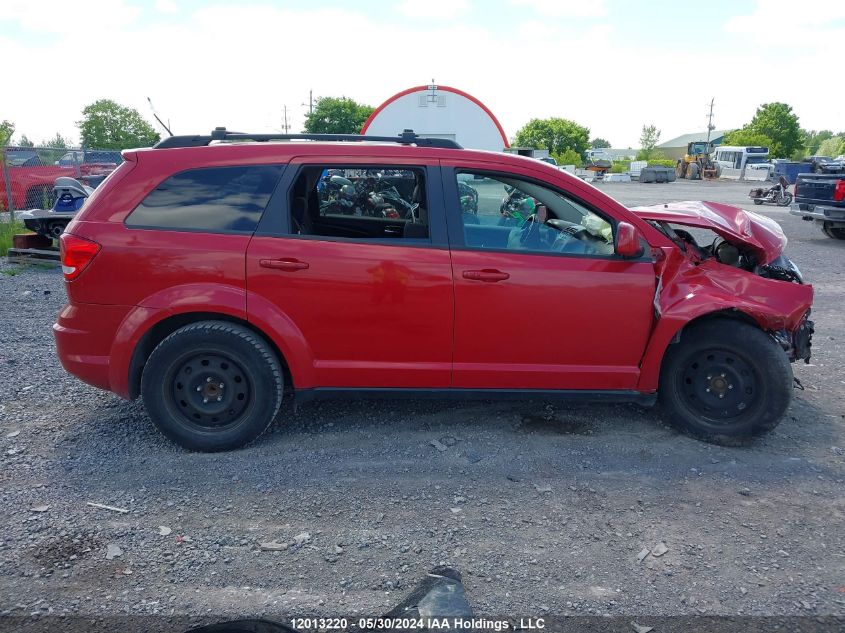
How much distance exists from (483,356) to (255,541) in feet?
5.77

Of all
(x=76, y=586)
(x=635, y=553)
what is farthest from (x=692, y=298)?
(x=76, y=586)

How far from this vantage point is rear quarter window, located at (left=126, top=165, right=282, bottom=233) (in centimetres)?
411

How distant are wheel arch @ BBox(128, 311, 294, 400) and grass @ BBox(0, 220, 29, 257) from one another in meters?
8.72

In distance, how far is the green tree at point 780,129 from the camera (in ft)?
265

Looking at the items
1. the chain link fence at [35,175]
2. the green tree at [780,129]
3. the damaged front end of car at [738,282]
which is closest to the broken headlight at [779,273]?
the damaged front end of car at [738,282]

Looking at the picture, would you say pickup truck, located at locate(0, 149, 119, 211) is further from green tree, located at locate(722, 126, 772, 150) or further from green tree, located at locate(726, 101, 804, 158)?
green tree, located at locate(726, 101, 804, 158)

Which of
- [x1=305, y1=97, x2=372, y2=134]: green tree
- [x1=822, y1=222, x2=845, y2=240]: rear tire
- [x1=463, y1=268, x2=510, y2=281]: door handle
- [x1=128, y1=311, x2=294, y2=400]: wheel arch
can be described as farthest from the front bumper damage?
[x1=305, y1=97, x2=372, y2=134]: green tree

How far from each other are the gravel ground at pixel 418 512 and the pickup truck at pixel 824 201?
34.7 feet

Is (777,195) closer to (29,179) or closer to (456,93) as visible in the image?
(456,93)

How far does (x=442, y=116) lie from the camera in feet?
78.9

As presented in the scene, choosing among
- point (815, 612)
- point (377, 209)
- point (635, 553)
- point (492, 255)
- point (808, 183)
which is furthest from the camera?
point (808, 183)

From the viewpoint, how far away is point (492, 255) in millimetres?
4102

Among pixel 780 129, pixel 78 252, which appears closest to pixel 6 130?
pixel 78 252

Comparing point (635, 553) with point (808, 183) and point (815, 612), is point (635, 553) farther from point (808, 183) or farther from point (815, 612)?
point (808, 183)
